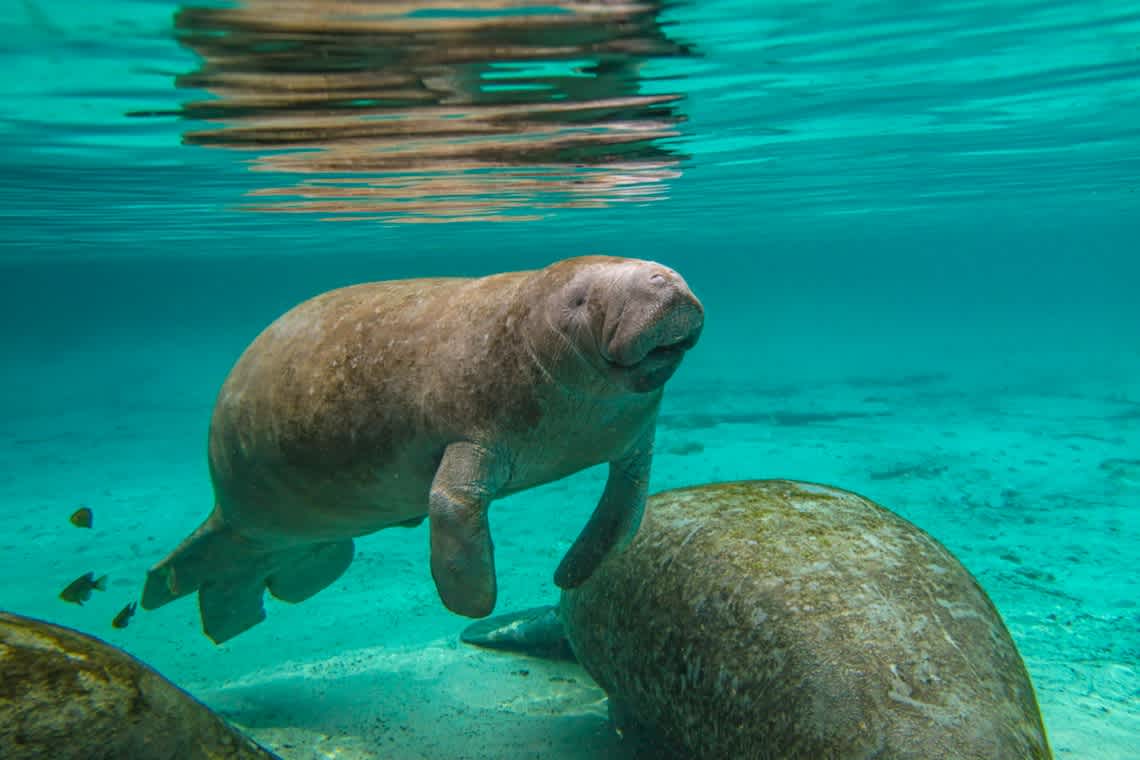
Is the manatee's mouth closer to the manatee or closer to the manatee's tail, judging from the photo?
the manatee

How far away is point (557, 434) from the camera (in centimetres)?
369

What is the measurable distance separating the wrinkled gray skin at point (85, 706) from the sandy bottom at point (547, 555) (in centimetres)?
219

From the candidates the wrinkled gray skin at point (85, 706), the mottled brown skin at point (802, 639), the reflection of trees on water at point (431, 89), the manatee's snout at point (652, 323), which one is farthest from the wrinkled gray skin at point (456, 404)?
the reflection of trees on water at point (431, 89)

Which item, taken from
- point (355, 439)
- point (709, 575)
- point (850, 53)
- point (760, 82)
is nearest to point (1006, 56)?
point (850, 53)

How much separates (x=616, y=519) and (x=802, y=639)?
3.72 feet

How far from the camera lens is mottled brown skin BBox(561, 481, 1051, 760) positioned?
10.3ft

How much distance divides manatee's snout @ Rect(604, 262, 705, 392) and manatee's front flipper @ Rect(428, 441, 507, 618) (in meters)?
0.90

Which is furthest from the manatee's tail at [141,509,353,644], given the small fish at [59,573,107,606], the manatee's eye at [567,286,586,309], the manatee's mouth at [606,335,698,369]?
the manatee's mouth at [606,335,698,369]

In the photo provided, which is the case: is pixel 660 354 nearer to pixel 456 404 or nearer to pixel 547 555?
pixel 456 404

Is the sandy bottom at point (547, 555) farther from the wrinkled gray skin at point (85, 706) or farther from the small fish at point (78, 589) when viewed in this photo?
the wrinkled gray skin at point (85, 706)

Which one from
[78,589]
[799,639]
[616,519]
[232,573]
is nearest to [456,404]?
[616,519]

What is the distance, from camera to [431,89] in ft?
27.1

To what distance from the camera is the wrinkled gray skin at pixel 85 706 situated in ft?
7.88

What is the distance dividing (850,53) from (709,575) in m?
6.66
